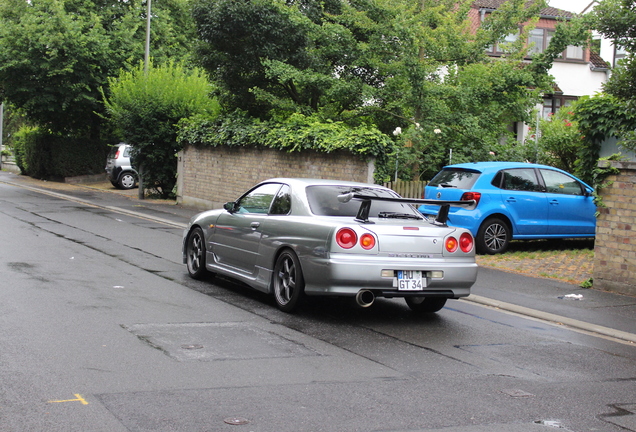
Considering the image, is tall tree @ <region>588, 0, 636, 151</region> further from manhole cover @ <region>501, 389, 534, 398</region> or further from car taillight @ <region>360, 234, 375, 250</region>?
manhole cover @ <region>501, 389, 534, 398</region>

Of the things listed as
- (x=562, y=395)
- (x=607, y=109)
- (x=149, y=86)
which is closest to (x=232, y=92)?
(x=149, y=86)

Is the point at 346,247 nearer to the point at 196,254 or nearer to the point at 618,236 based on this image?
the point at 196,254

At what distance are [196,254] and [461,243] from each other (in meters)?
4.00

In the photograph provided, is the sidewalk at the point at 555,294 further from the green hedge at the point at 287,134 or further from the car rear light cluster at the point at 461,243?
the green hedge at the point at 287,134

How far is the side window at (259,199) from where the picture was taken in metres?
9.37

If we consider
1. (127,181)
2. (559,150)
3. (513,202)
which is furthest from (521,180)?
(127,181)

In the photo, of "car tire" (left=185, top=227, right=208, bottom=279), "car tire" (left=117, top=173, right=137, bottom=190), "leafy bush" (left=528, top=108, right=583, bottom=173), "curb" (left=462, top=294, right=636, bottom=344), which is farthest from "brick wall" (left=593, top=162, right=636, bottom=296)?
"car tire" (left=117, top=173, right=137, bottom=190)

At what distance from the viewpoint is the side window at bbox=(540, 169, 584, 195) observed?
48.5 ft

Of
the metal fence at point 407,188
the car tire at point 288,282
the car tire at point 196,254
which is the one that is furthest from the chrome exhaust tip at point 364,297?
the metal fence at point 407,188

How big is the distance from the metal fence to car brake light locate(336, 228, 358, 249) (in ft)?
33.1

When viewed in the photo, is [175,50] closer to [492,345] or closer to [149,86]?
[149,86]

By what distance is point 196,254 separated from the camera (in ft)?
34.9

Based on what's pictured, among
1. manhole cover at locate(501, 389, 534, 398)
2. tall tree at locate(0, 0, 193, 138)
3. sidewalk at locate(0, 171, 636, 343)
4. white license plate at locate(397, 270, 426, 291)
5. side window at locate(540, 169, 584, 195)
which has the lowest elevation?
manhole cover at locate(501, 389, 534, 398)

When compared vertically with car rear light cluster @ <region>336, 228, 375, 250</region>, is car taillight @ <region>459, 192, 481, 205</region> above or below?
above
